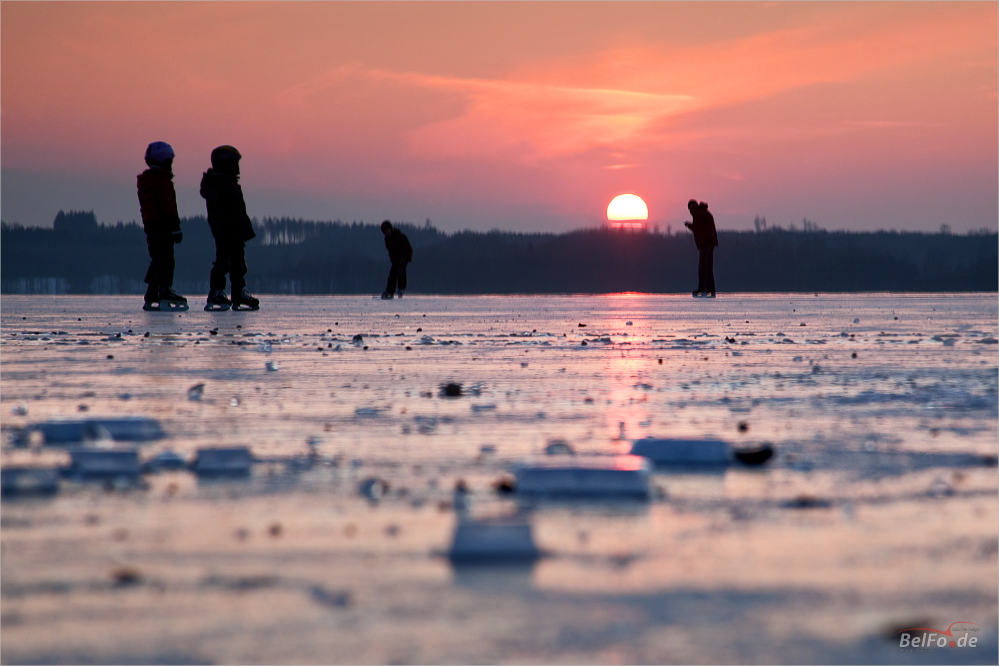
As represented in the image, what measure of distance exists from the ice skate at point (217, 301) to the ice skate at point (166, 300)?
0.32m

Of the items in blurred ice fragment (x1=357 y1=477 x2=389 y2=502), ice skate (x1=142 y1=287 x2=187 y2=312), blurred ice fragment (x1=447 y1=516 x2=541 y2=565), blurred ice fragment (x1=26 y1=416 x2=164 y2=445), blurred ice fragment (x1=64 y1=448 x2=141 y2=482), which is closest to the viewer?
blurred ice fragment (x1=447 y1=516 x2=541 y2=565)

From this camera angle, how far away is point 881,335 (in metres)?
8.68

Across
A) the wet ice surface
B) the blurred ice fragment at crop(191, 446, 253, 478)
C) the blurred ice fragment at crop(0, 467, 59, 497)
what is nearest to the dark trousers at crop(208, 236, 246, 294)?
the wet ice surface

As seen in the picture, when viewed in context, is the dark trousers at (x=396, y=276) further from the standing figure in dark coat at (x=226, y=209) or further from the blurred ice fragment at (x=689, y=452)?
the blurred ice fragment at (x=689, y=452)

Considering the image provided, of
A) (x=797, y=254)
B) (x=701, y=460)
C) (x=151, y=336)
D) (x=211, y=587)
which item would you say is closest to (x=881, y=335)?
(x=151, y=336)

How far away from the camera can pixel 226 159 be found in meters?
13.5

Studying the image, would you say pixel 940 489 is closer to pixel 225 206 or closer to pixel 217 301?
pixel 225 206

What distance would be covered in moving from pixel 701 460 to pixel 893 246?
373 ft

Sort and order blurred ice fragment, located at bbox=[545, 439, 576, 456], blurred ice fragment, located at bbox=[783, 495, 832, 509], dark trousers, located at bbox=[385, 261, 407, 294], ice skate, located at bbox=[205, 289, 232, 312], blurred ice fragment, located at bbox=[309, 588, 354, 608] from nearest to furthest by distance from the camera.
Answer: blurred ice fragment, located at bbox=[309, 588, 354, 608], blurred ice fragment, located at bbox=[783, 495, 832, 509], blurred ice fragment, located at bbox=[545, 439, 576, 456], ice skate, located at bbox=[205, 289, 232, 312], dark trousers, located at bbox=[385, 261, 407, 294]

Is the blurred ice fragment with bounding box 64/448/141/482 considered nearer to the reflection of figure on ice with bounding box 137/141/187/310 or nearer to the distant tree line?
the reflection of figure on ice with bounding box 137/141/187/310

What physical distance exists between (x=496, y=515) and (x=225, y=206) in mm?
12021

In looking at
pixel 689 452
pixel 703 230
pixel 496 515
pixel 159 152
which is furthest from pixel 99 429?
pixel 703 230

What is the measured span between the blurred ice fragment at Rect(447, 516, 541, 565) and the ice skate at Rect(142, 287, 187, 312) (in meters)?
13.1

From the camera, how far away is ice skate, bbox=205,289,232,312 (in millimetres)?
14289
